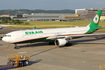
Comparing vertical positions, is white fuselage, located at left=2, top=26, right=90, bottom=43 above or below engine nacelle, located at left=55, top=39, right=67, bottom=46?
above

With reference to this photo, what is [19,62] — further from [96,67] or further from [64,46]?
[64,46]

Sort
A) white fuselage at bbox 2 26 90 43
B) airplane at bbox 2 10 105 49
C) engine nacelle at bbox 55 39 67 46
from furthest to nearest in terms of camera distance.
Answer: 1. engine nacelle at bbox 55 39 67 46
2. airplane at bbox 2 10 105 49
3. white fuselage at bbox 2 26 90 43

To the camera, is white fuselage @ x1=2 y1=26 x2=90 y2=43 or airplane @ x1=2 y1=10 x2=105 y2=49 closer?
white fuselage @ x1=2 y1=26 x2=90 y2=43

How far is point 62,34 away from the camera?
4253cm

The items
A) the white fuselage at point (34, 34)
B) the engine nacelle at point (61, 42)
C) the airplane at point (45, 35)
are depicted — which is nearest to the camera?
the white fuselage at point (34, 34)

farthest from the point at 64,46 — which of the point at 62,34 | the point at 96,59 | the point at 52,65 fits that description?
the point at 52,65

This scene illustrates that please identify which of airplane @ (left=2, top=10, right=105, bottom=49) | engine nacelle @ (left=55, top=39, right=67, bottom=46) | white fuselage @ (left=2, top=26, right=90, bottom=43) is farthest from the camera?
engine nacelle @ (left=55, top=39, right=67, bottom=46)

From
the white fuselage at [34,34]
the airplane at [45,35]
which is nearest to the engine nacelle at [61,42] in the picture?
the airplane at [45,35]

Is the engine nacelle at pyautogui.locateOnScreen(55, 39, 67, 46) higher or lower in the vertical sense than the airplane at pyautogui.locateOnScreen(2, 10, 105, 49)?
lower

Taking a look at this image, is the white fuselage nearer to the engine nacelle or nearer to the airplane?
the airplane

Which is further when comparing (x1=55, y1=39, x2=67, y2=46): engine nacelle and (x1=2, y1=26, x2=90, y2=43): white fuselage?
(x1=55, y1=39, x2=67, y2=46): engine nacelle

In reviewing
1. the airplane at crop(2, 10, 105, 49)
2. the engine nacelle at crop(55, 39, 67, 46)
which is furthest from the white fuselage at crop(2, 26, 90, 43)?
the engine nacelle at crop(55, 39, 67, 46)

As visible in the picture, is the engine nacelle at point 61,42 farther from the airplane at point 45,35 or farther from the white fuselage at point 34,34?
the white fuselage at point 34,34

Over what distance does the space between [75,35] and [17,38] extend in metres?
13.2
